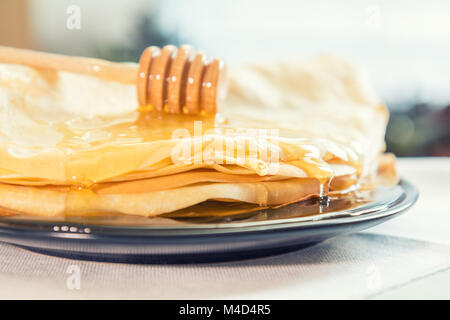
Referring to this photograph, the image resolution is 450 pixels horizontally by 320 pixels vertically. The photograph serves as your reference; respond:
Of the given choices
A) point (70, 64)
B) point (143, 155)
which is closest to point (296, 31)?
point (70, 64)

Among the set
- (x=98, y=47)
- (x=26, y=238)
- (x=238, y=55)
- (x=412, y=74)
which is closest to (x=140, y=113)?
(x=26, y=238)

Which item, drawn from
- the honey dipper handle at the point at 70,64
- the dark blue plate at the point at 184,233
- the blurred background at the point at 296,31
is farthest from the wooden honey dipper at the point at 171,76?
the blurred background at the point at 296,31

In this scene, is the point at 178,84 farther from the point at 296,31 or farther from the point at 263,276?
the point at 296,31

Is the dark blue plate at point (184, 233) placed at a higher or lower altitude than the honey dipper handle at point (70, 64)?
lower

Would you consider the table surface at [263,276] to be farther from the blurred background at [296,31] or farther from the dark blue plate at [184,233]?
the blurred background at [296,31]

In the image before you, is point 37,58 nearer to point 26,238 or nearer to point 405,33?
point 26,238

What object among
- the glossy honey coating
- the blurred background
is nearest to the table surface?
the glossy honey coating
